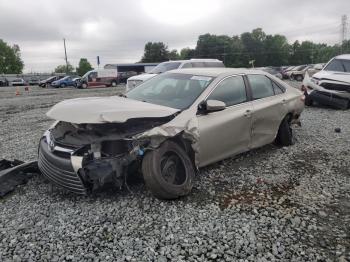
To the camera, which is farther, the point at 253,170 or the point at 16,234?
the point at 253,170

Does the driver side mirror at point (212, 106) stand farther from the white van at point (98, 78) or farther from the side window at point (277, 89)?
the white van at point (98, 78)

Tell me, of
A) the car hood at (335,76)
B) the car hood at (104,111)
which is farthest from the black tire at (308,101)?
the car hood at (104,111)

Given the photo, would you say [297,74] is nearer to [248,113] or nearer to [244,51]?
[248,113]

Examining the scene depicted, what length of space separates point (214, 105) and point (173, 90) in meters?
0.91

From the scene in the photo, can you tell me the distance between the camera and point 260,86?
6.15m

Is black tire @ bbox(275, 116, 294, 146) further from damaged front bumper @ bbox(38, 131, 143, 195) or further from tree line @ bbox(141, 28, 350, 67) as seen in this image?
tree line @ bbox(141, 28, 350, 67)

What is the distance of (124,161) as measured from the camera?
4141 millimetres

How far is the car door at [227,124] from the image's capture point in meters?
4.77

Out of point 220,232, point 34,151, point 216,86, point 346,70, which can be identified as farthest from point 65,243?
point 346,70

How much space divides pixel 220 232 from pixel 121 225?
103 cm

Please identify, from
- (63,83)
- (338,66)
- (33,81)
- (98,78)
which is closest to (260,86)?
(338,66)

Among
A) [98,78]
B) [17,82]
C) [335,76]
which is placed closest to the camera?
[335,76]

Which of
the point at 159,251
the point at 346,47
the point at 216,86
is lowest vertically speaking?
the point at 159,251

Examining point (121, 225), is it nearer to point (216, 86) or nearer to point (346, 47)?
point (216, 86)
